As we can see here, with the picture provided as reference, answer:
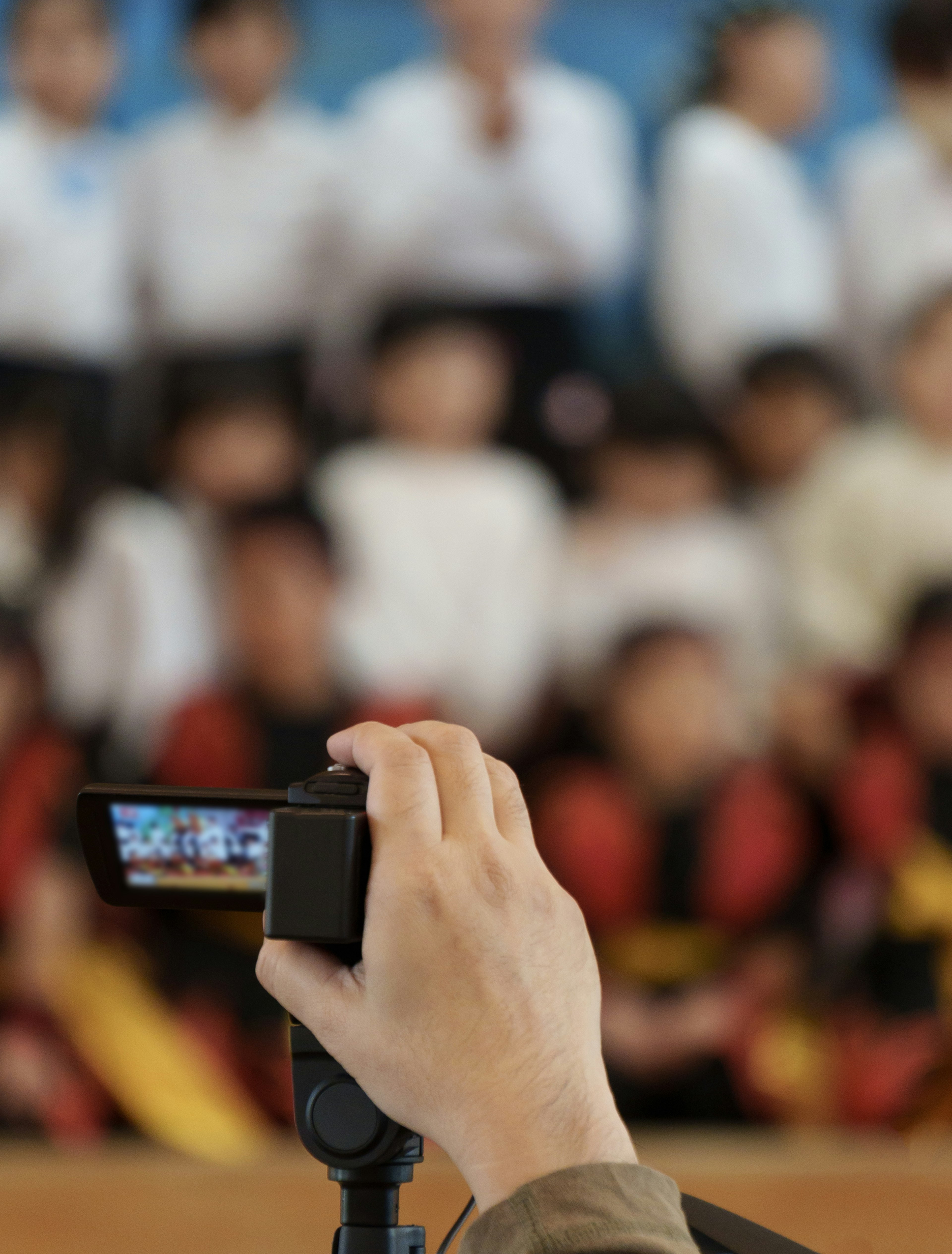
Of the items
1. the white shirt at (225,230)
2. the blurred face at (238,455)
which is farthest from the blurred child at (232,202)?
the blurred face at (238,455)

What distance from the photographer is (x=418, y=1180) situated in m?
0.90

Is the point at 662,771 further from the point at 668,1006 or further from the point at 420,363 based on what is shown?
the point at 420,363

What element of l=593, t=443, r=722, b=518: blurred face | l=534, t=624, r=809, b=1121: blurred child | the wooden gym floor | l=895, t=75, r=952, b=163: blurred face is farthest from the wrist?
l=895, t=75, r=952, b=163: blurred face

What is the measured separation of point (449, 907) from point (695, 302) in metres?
1.71

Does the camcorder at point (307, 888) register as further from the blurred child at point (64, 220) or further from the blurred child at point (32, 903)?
the blurred child at point (64, 220)

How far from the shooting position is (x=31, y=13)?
183 centimetres

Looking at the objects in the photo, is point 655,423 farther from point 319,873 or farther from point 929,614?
point 319,873

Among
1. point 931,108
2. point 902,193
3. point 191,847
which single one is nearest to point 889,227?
point 902,193

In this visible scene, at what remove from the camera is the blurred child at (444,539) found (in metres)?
1.79

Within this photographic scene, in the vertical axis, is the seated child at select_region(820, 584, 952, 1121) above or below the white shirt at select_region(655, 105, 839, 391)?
below

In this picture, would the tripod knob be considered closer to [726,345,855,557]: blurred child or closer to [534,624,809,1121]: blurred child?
[534,624,809,1121]: blurred child

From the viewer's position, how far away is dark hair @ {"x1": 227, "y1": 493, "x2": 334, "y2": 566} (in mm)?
1788

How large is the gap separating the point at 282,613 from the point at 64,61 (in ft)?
2.81

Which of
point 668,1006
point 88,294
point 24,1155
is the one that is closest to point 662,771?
point 668,1006
